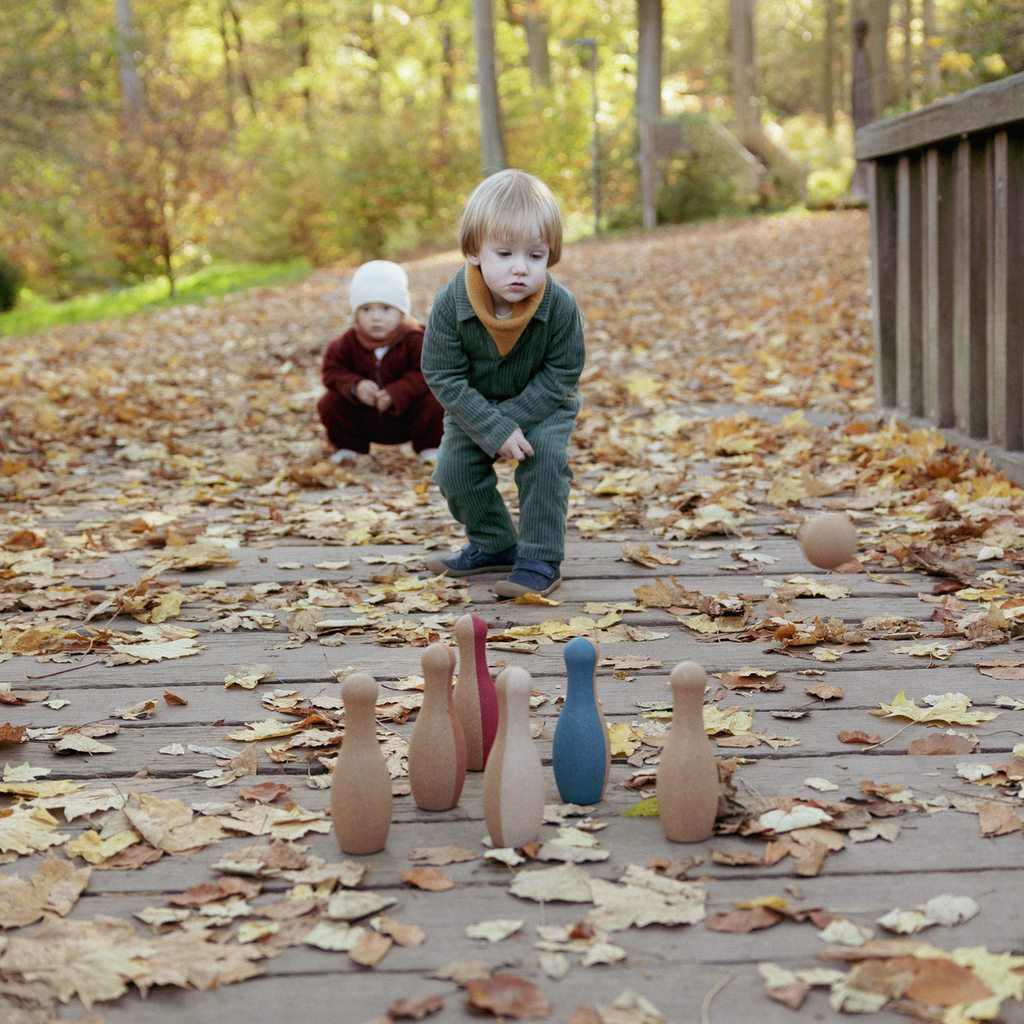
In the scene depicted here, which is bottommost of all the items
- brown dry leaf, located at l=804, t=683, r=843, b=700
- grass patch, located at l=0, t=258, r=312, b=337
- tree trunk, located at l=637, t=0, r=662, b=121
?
brown dry leaf, located at l=804, t=683, r=843, b=700

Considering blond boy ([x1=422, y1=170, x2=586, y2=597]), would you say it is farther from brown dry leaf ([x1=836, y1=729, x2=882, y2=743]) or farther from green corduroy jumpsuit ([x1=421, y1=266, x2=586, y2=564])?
brown dry leaf ([x1=836, y1=729, x2=882, y2=743])

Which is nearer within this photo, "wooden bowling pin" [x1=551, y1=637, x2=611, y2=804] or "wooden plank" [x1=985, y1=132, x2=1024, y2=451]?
"wooden bowling pin" [x1=551, y1=637, x2=611, y2=804]

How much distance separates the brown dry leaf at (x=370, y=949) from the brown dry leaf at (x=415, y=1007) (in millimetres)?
105

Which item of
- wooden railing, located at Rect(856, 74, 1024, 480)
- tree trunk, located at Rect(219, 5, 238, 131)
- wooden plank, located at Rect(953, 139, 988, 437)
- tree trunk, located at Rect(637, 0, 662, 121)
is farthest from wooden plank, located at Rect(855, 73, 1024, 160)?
tree trunk, located at Rect(219, 5, 238, 131)

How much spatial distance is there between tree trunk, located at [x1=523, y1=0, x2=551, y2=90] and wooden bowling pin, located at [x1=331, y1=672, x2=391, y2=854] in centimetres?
2689

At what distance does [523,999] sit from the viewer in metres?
1.58

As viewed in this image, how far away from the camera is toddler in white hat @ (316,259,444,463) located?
5277 mm

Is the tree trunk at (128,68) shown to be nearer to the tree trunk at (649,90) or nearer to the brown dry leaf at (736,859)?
the tree trunk at (649,90)

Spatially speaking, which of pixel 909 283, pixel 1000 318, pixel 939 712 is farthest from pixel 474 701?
pixel 909 283

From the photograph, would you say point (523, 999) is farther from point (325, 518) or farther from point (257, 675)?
point (325, 518)

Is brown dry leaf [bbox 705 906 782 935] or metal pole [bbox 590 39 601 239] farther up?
metal pole [bbox 590 39 601 239]

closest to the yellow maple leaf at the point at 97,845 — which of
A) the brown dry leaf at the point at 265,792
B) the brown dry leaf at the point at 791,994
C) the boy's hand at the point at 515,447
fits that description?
the brown dry leaf at the point at 265,792

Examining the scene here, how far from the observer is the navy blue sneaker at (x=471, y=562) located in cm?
384

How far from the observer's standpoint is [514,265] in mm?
3285
